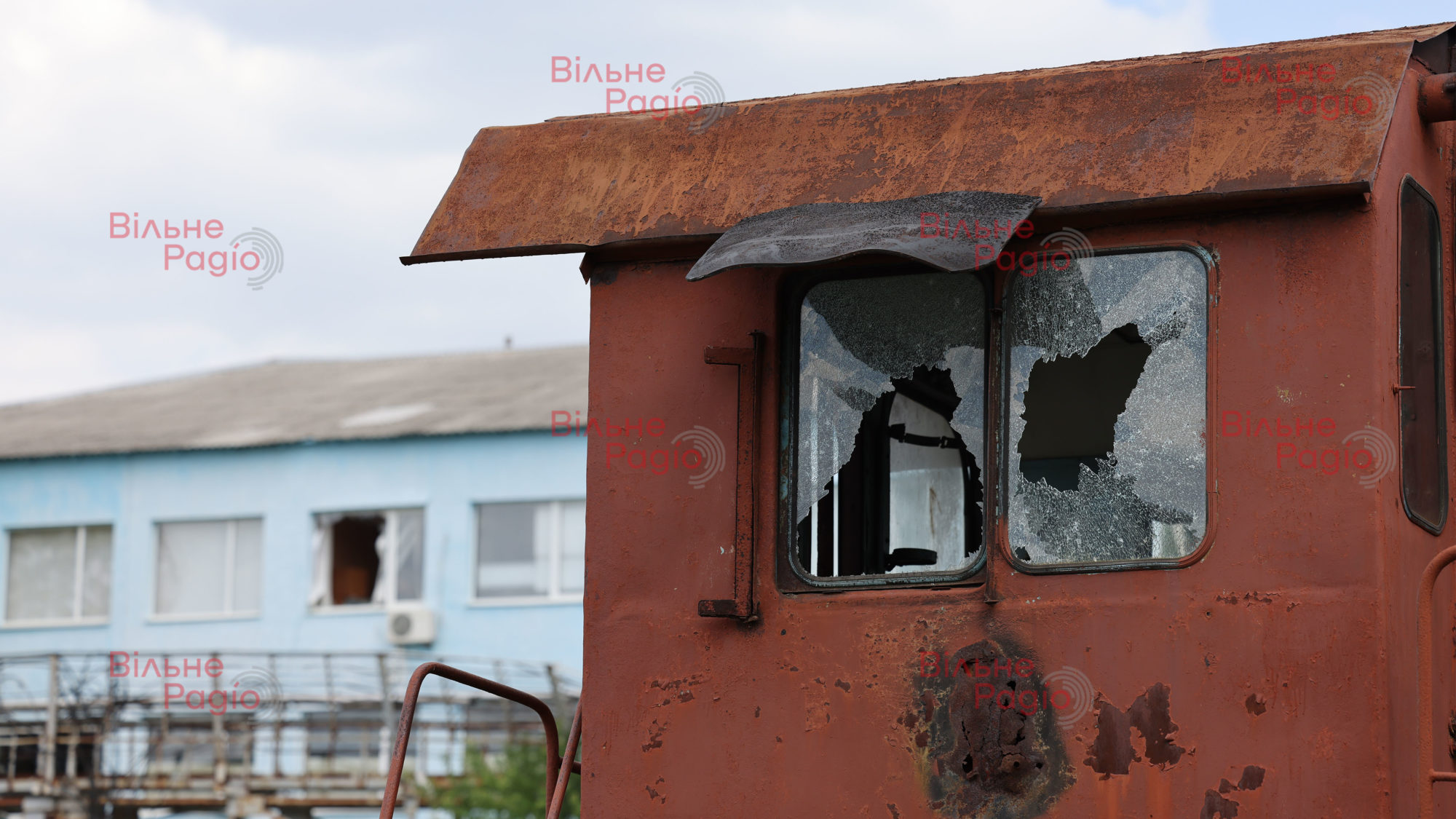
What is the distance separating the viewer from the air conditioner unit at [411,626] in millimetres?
24406

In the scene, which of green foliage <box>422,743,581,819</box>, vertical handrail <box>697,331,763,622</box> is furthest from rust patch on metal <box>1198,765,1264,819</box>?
green foliage <box>422,743,581,819</box>

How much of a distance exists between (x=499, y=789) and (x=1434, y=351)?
18905mm

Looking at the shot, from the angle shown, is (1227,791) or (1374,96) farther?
(1374,96)

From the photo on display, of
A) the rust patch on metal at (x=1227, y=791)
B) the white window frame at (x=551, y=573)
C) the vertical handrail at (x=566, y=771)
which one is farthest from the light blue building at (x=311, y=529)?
the rust patch on metal at (x=1227, y=791)

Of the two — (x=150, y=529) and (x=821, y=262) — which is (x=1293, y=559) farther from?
(x=150, y=529)

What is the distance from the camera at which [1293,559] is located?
12.7ft

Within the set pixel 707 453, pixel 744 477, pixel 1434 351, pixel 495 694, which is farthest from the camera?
pixel 495 694

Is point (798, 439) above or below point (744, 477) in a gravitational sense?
above

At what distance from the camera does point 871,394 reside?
176 inches

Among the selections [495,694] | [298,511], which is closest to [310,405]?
[298,511]

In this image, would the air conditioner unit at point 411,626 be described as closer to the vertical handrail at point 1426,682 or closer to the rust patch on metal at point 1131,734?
the rust patch on metal at point 1131,734

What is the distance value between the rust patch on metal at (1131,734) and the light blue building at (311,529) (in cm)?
2016

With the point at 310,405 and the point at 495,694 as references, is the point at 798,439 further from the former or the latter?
the point at 310,405

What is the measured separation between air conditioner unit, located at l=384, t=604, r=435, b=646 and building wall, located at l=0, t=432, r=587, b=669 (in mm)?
210
